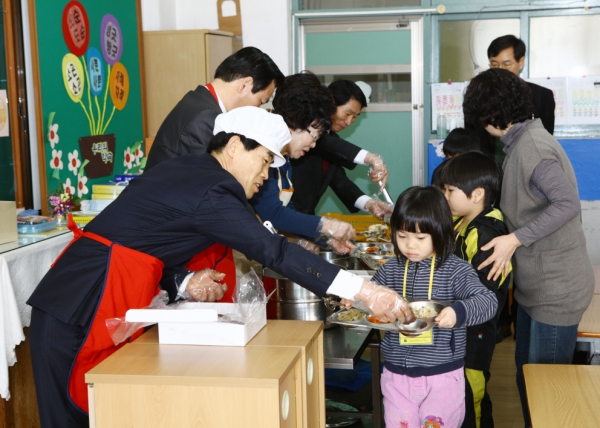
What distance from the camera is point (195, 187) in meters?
1.68

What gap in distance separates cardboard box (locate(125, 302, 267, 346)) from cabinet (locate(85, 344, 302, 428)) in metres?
0.09

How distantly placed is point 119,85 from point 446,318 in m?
3.41

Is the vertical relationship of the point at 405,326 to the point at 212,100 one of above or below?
below

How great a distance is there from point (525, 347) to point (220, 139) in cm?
141

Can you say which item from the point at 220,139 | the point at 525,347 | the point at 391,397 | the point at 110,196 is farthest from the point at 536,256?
the point at 110,196

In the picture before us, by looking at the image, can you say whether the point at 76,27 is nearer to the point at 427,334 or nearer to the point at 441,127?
the point at 441,127

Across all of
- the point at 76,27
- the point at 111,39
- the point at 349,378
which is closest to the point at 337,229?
the point at 349,378

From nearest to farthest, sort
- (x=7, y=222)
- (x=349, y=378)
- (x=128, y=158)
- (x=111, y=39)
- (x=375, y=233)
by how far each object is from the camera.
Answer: (x=7, y=222)
(x=349, y=378)
(x=375, y=233)
(x=111, y=39)
(x=128, y=158)

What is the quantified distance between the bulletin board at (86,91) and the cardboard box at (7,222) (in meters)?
0.94

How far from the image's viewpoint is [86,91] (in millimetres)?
4141

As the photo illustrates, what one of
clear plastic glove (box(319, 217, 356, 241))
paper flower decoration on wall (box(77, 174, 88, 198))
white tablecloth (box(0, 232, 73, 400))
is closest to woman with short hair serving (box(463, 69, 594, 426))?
clear plastic glove (box(319, 217, 356, 241))

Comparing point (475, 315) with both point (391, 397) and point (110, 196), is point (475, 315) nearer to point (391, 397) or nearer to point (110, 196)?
point (391, 397)

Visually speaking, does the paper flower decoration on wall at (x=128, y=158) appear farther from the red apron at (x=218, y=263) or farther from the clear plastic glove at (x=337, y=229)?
the red apron at (x=218, y=263)

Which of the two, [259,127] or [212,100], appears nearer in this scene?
[259,127]
